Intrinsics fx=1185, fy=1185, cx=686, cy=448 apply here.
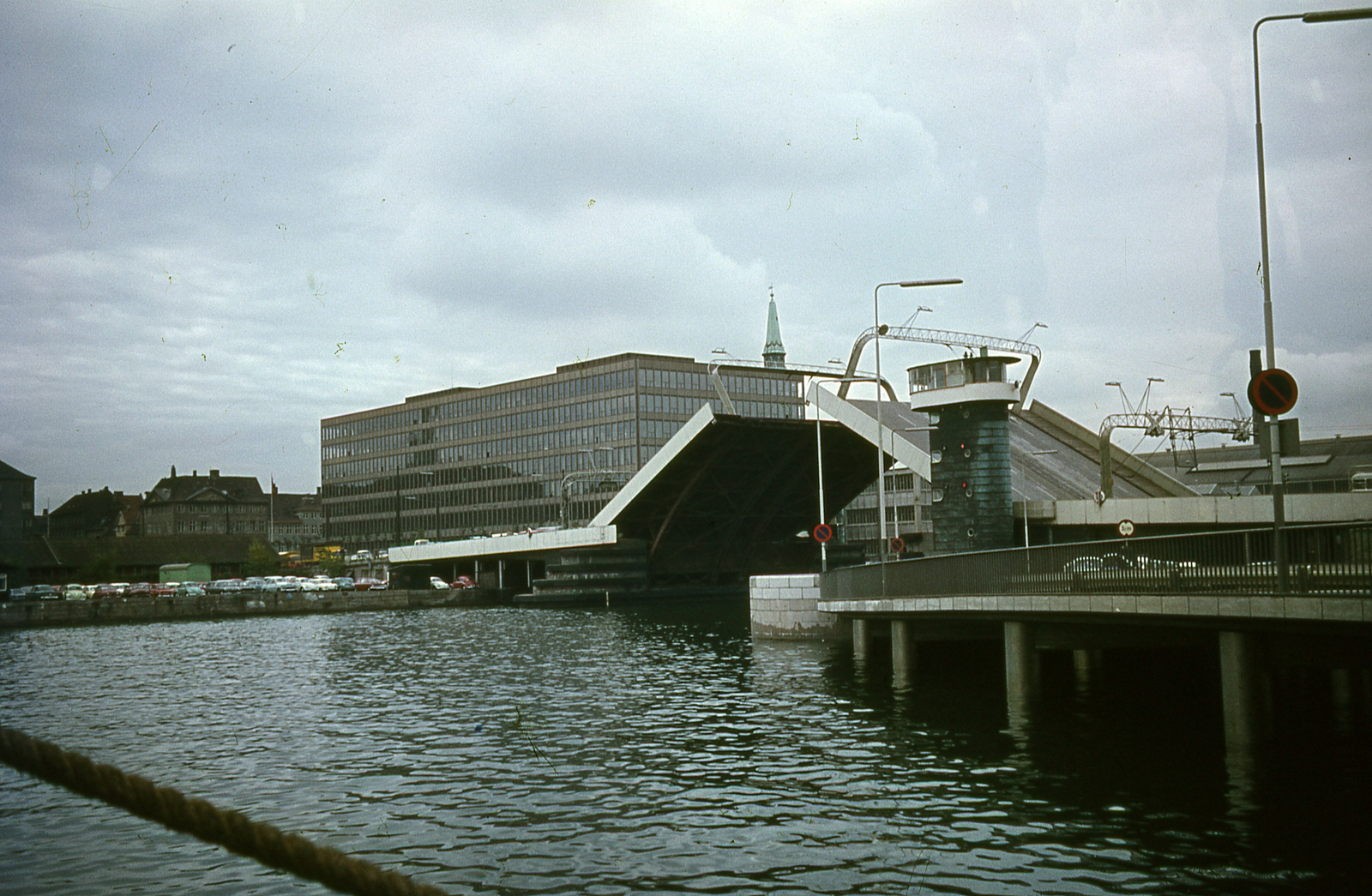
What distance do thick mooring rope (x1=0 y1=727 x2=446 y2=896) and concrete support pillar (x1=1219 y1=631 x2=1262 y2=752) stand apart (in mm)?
19934

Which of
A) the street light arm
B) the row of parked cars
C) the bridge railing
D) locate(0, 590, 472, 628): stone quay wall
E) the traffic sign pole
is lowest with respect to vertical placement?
locate(0, 590, 472, 628): stone quay wall

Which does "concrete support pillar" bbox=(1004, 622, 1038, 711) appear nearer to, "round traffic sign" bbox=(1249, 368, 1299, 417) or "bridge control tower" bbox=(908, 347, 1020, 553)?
"round traffic sign" bbox=(1249, 368, 1299, 417)

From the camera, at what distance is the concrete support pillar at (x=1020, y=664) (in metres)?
26.1

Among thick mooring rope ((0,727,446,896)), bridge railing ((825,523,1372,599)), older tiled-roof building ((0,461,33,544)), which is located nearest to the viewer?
thick mooring rope ((0,727,446,896))

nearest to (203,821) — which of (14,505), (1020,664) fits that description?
(14,505)

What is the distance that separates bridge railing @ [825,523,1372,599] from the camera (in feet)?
55.8

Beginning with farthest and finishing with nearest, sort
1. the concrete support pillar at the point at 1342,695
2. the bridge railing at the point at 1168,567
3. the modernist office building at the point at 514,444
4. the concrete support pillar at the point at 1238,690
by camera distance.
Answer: the modernist office building at the point at 514,444 < the concrete support pillar at the point at 1342,695 < the concrete support pillar at the point at 1238,690 < the bridge railing at the point at 1168,567

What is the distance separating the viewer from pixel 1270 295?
18656 millimetres

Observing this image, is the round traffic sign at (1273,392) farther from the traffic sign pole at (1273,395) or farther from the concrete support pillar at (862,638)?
the concrete support pillar at (862,638)

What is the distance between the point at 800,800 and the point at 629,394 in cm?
11790

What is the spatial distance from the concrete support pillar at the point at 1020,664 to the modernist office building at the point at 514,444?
315 feet

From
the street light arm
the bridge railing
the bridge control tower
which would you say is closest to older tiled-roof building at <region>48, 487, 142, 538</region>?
the bridge railing

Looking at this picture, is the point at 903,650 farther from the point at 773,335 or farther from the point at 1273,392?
the point at 773,335

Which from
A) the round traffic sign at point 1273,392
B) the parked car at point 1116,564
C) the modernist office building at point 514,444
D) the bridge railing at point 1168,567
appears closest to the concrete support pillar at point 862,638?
the bridge railing at point 1168,567
